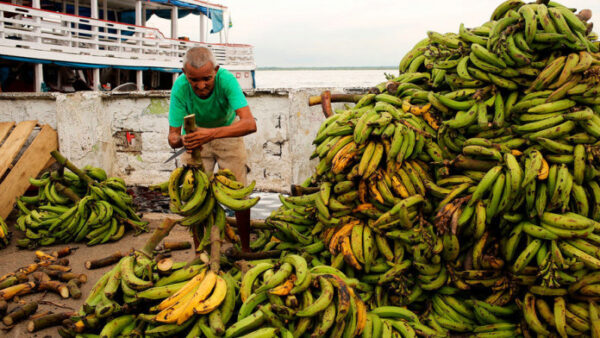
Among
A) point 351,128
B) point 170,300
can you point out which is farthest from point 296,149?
point 170,300

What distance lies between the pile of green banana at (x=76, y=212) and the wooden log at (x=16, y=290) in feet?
3.70

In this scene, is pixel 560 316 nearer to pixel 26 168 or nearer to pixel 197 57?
pixel 197 57

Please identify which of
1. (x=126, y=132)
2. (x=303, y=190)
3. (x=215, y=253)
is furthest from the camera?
(x=126, y=132)

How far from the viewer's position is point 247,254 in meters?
3.01

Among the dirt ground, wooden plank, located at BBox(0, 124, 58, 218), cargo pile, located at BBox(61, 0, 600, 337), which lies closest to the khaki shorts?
the dirt ground

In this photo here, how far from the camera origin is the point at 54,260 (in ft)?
13.6

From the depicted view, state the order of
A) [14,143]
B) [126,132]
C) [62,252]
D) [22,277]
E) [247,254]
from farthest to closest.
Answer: [126,132] < [14,143] < [62,252] < [22,277] < [247,254]

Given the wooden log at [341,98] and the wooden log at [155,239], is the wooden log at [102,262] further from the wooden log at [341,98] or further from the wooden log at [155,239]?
the wooden log at [341,98]

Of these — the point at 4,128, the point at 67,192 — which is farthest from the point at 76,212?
the point at 4,128

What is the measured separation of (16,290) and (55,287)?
0.27 m

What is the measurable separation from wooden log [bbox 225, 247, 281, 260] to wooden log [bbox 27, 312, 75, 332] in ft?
3.76

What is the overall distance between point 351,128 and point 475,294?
1.38 meters

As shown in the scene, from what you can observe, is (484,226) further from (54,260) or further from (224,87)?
(54,260)

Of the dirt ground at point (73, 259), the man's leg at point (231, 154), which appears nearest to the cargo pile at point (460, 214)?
the dirt ground at point (73, 259)
